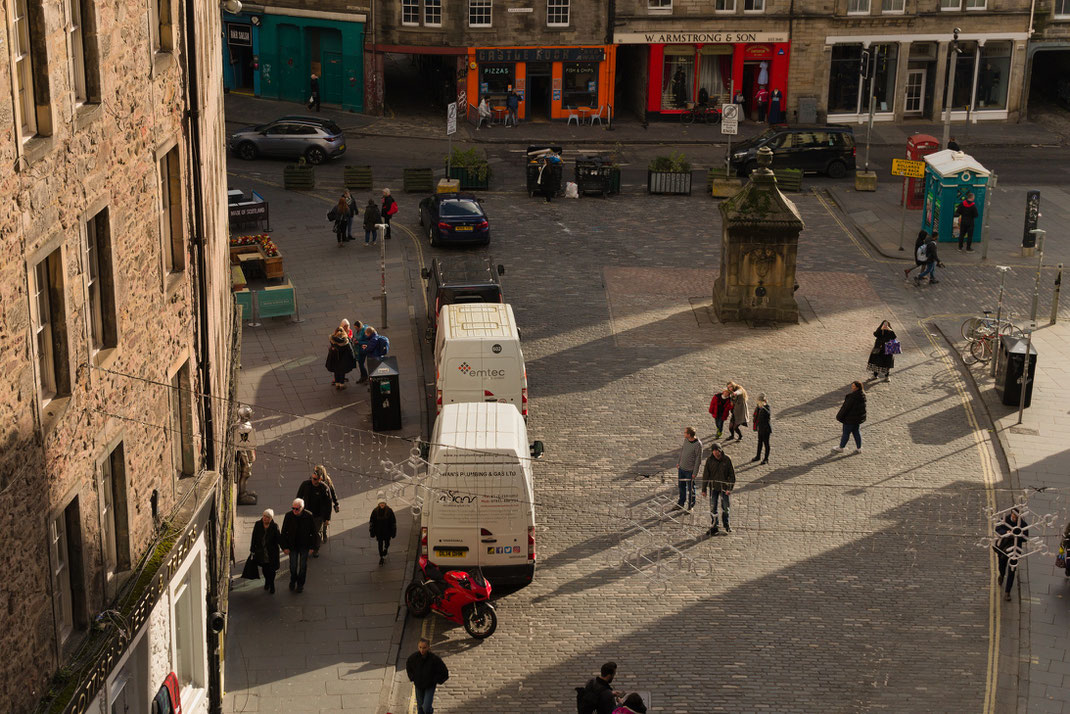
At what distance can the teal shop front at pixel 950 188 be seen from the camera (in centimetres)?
3997

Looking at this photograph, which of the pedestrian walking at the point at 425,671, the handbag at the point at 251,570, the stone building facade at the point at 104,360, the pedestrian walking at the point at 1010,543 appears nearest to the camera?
the stone building facade at the point at 104,360

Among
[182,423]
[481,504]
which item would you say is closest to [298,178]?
[481,504]

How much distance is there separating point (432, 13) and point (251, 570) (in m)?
37.0

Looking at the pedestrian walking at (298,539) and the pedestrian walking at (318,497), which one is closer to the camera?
the pedestrian walking at (298,539)

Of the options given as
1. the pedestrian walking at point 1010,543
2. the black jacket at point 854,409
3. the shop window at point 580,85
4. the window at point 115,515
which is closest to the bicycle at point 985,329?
the black jacket at point 854,409

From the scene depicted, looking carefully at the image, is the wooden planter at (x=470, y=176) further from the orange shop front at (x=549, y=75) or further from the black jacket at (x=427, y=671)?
the black jacket at (x=427, y=671)

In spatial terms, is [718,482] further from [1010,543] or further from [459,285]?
[459,285]

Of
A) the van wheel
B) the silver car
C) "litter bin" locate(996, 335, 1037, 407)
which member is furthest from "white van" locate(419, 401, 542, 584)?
the silver car

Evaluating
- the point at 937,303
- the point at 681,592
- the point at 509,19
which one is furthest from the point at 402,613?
the point at 509,19

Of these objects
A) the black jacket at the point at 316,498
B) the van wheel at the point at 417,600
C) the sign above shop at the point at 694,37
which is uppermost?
→ the sign above shop at the point at 694,37

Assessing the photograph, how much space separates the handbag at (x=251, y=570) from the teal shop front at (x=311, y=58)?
36930mm

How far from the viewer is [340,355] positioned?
96.1ft

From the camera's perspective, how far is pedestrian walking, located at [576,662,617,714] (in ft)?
58.0

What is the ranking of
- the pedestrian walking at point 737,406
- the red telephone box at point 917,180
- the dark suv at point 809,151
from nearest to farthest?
the pedestrian walking at point 737,406 → the red telephone box at point 917,180 → the dark suv at point 809,151
